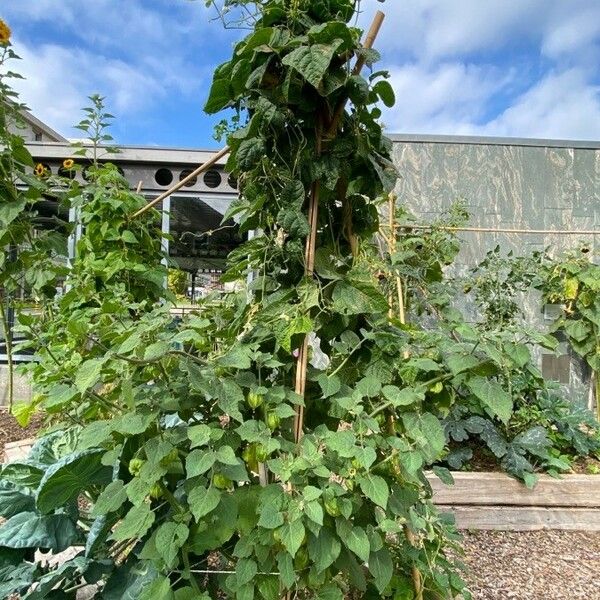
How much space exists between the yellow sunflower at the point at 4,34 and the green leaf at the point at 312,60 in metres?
1.30

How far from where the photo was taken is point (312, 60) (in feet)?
2.85

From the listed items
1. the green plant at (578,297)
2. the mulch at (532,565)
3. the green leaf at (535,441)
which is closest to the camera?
the mulch at (532,565)

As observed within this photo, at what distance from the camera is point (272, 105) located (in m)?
0.95

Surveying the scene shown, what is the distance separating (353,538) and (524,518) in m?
1.91

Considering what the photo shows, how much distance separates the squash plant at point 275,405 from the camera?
0.89m

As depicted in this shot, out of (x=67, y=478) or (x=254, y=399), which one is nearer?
(x=254, y=399)

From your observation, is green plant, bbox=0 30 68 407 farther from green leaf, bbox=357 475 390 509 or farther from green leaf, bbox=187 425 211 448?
green leaf, bbox=357 475 390 509

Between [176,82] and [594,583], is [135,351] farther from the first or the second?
[594,583]

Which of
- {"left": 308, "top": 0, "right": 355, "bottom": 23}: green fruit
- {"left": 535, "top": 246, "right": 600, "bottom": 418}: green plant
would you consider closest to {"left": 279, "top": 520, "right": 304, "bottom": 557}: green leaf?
{"left": 308, "top": 0, "right": 355, "bottom": 23}: green fruit

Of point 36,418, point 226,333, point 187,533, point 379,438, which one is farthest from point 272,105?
point 36,418

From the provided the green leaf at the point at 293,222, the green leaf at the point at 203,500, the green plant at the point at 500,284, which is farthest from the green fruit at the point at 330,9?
the green plant at the point at 500,284

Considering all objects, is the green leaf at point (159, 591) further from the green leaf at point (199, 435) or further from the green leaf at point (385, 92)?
the green leaf at point (385, 92)

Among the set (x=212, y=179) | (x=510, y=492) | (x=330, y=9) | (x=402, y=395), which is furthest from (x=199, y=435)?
(x=212, y=179)

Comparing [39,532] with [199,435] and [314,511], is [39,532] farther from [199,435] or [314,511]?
[314,511]
